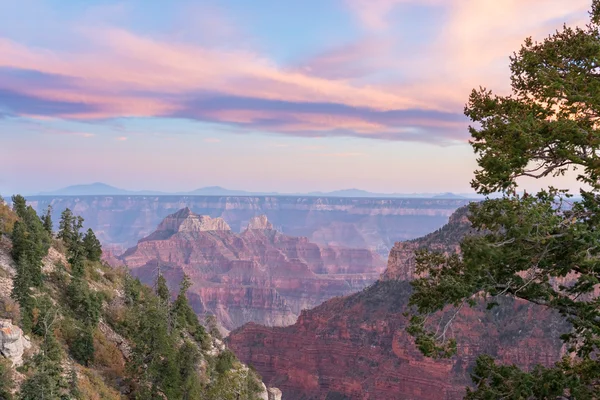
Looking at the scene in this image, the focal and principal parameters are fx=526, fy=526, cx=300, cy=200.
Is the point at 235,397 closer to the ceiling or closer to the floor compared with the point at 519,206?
closer to the floor

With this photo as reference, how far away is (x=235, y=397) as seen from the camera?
23047 millimetres

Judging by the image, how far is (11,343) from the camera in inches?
698

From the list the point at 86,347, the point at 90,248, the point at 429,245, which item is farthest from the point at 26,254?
the point at 429,245

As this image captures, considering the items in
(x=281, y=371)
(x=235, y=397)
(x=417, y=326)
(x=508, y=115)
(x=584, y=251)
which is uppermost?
(x=508, y=115)

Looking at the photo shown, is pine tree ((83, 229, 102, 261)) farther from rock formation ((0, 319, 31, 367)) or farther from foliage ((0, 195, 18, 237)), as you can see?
rock formation ((0, 319, 31, 367))

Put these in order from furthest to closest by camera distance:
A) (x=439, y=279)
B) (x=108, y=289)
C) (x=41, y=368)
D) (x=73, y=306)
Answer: (x=108, y=289) < (x=73, y=306) < (x=41, y=368) < (x=439, y=279)

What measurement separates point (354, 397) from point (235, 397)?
60.7m

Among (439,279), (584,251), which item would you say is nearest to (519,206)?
(584,251)

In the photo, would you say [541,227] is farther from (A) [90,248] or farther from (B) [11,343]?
(A) [90,248]

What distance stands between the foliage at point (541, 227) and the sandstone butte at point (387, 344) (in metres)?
56.9

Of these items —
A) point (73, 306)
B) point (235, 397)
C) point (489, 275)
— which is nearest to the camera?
point (489, 275)

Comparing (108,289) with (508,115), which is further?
(108,289)

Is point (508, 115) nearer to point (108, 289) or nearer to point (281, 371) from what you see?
point (108, 289)

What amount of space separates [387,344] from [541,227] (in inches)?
2905
